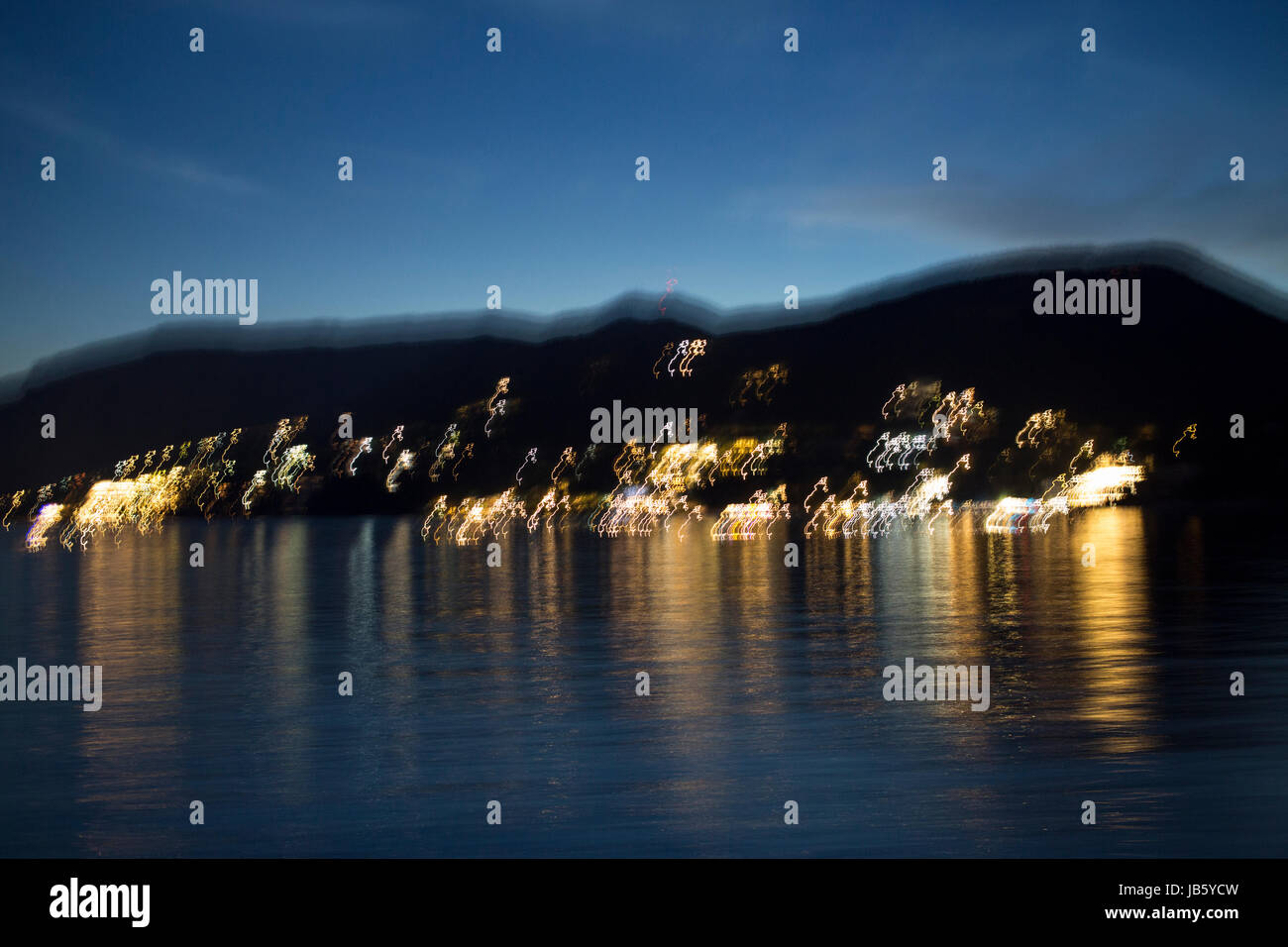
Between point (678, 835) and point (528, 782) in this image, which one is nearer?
point (678, 835)

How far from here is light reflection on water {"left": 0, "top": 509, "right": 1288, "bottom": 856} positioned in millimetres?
13242

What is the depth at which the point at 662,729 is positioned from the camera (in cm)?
1844

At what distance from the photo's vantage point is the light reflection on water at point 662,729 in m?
13.2

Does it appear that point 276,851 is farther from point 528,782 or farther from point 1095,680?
point 1095,680

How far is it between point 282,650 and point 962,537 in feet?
215
